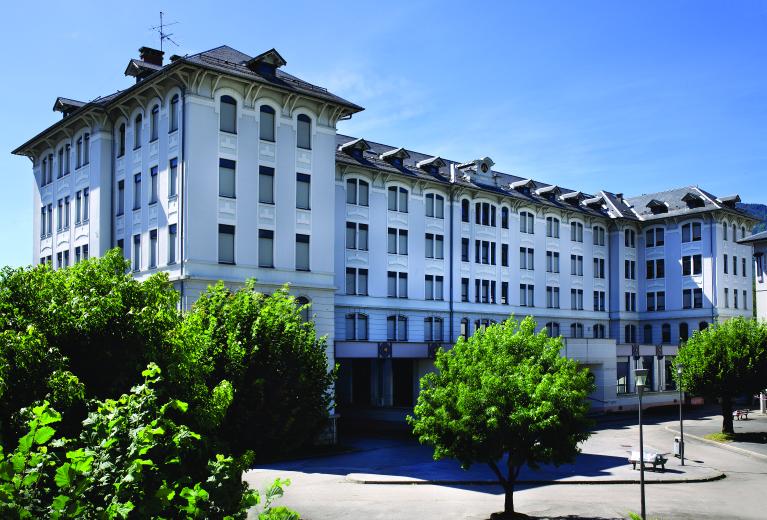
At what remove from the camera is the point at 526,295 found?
62.8 meters

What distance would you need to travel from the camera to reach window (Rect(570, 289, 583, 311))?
6731 centimetres

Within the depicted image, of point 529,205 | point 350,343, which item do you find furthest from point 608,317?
point 350,343

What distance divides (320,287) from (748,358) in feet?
83.6

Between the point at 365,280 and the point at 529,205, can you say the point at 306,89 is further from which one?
the point at 529,205

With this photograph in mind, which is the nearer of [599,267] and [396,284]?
[396,284]

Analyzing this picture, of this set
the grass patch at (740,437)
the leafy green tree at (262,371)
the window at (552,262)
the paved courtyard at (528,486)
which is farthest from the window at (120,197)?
the grass patch at (740,437)

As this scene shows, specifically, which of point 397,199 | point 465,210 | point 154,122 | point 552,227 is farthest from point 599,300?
point 154,122

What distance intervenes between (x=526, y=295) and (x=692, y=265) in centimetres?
1849

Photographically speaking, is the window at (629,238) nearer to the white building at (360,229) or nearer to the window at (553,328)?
the white building at (360,229)

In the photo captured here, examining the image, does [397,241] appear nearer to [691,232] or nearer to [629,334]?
[629,334]

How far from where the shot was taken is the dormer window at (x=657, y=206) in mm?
73000

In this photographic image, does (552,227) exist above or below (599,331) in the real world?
above

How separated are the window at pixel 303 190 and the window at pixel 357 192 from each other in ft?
23.9

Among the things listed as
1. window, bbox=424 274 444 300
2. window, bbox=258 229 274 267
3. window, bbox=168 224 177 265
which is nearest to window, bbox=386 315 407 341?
window, bbox=424 274 444 300
